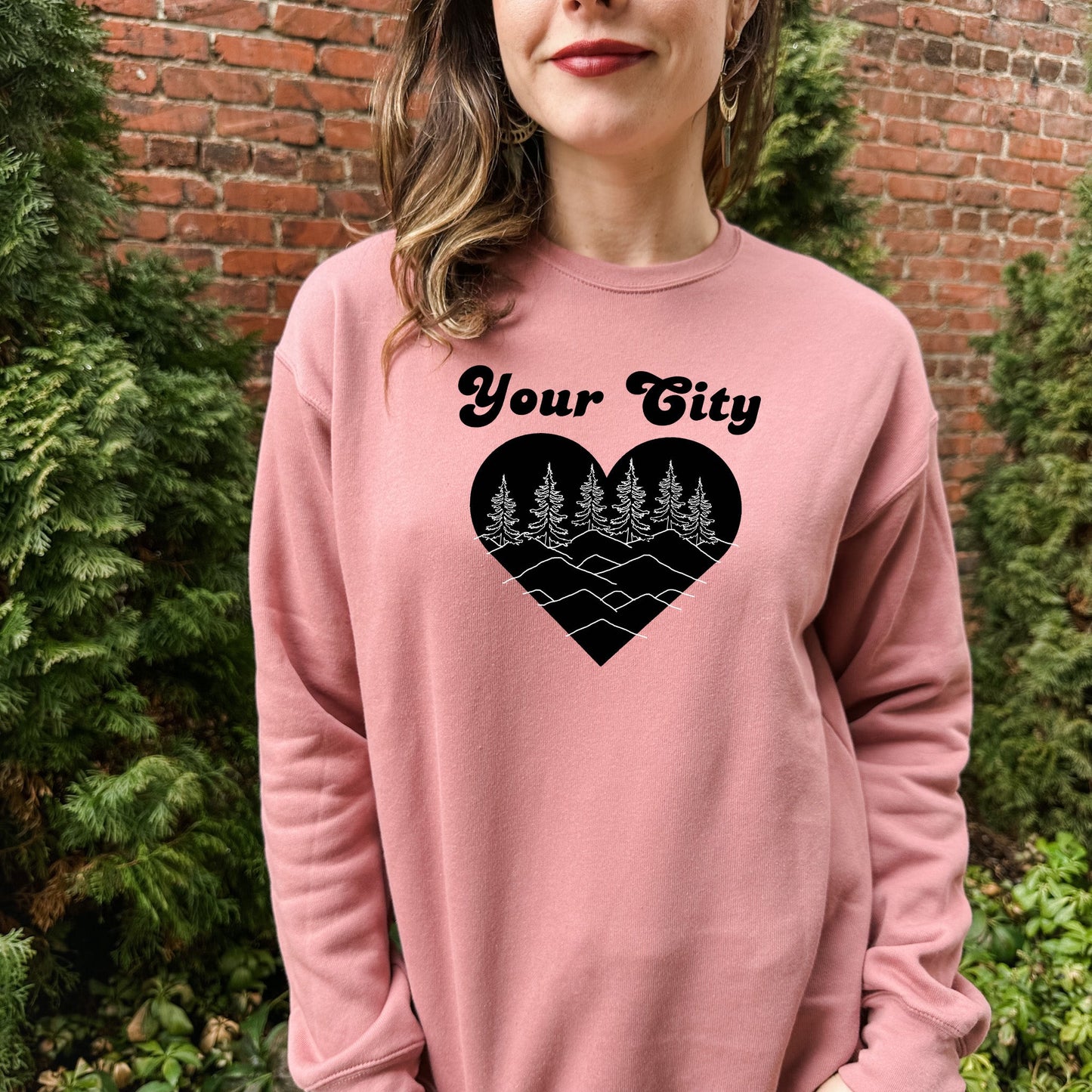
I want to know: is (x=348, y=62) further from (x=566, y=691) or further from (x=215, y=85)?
(x=566, y=691)

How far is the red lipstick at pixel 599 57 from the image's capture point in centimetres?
101

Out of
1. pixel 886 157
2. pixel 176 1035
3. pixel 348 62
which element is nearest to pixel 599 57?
pixel 176 1035

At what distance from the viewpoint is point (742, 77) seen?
134cm

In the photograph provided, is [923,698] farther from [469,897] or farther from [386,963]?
[386,963]

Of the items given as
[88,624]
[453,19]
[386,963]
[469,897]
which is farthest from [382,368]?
[88,624]

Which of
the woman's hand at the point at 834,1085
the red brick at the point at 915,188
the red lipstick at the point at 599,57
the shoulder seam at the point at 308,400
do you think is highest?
the red lipstick at the point at 599,57

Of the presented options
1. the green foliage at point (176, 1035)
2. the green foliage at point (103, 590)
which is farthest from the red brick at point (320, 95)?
the green foliage at point (176, 1035)

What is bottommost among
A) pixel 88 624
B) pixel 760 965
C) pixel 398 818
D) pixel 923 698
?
pixel 88 624

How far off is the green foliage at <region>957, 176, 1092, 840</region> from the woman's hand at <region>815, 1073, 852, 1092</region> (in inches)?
101

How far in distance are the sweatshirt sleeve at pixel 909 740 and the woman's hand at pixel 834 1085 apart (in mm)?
15

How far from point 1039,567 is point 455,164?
9.75 feet

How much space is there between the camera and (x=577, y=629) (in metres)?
1.07

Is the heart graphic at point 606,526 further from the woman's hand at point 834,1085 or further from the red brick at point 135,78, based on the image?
the red brick at point 135,78

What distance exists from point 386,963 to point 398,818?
0.65ft
